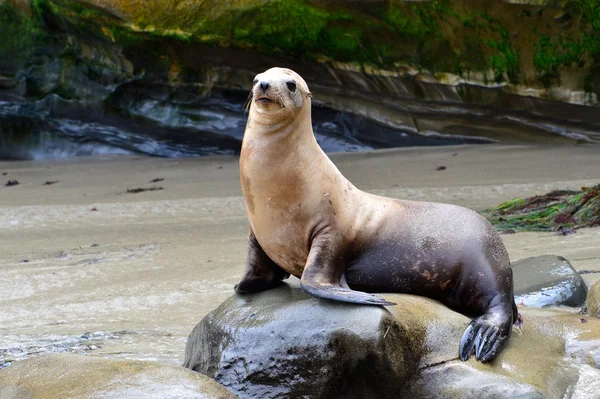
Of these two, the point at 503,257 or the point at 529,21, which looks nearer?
the point at 503,257

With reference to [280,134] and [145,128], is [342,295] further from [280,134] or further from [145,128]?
[145,128]

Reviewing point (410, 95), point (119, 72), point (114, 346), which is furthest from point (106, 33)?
point (114, 346)

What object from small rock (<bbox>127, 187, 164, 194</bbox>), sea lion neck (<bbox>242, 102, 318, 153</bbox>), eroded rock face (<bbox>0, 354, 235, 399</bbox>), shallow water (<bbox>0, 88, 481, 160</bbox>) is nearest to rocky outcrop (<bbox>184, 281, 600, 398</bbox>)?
eroded rock face (<bbox>0, 354, 235, 399</bbox>)

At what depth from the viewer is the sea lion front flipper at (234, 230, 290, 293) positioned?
4203 millimetres

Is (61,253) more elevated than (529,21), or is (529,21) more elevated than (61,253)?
(529,21)

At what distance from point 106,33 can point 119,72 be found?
2.34 ft

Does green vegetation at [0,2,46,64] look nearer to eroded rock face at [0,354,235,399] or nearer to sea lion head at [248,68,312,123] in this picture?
sea lion head at [248,68,312,123]

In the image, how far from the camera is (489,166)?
1077cm

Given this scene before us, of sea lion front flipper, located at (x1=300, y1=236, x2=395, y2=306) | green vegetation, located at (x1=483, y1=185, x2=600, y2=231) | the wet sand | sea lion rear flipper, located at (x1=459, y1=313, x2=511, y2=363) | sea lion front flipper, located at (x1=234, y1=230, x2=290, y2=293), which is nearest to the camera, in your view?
sea lion front flipper, located at (x1=300, y1=236, x2=395, y2=306)

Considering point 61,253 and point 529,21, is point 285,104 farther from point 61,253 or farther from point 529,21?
point 529,21

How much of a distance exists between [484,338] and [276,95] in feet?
4.15

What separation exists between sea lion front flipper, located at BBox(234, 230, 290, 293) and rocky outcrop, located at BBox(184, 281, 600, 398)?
20cm

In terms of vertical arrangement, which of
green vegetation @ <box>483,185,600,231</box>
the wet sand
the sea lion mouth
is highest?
the sea lion mouth

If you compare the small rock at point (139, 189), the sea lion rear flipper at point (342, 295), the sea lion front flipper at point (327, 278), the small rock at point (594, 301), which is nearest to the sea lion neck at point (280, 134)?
the sea lion front flipper at point (327, 278)
